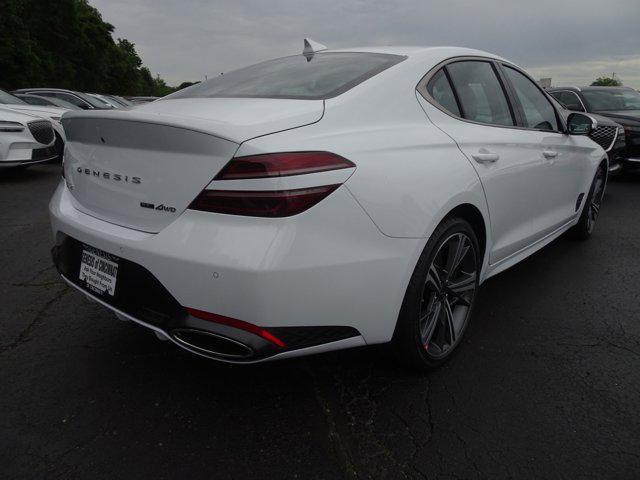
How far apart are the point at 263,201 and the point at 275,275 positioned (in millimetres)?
242

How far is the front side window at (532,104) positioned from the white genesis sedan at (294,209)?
0.79 meters

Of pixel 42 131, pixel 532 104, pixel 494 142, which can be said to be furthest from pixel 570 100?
pixel 42 131

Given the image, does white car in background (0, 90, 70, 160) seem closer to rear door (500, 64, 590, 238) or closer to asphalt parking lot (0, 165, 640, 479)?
asphalt parking lot (0, 165, 640, 479)

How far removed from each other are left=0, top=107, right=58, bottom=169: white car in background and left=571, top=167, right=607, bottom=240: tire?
7041 mm

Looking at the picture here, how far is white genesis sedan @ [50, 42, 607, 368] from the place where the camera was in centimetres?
166

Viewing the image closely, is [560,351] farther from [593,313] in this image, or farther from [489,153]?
[489,153]

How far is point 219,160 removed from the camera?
1.68 metres

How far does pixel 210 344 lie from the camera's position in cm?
178

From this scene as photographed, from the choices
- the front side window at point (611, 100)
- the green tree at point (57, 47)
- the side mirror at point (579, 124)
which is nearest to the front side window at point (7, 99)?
the side mirror at point (579, 124)

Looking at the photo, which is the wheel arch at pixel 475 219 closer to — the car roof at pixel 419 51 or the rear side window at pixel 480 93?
the rear side window at pixel 480 93

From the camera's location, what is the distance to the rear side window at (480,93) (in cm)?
263

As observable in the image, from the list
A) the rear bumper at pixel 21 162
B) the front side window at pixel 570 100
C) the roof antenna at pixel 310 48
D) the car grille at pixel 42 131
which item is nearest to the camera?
the roof antenna at pixel 310 48

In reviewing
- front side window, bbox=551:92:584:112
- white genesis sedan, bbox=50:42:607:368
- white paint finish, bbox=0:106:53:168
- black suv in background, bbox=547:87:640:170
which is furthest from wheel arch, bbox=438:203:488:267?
front side window, bbox=551:92:584:112

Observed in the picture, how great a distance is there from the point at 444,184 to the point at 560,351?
1203 millimetres
